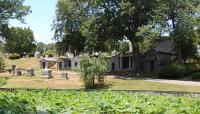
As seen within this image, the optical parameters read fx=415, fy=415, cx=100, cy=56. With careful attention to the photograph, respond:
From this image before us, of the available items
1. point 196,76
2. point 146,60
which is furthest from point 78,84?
point 146,60

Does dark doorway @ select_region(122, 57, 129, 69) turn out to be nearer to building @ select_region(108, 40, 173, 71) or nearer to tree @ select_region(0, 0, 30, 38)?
building @ select_region(108, 40, 173, 71)

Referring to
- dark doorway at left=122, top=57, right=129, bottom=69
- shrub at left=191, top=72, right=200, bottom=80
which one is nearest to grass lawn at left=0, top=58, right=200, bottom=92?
shrub at left=191, top=72, right=200, bottom=80

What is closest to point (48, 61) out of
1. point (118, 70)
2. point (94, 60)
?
point (118, 70)

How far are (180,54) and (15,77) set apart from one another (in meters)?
30.2

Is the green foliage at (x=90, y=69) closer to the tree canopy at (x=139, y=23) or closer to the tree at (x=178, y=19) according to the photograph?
the tree canopy at (x=139, y=23)

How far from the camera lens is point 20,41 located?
4513 inches

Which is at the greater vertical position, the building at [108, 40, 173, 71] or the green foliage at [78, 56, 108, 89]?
the building at [108, 40, 173, 71]

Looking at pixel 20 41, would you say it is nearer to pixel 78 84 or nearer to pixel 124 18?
pixel 124 18

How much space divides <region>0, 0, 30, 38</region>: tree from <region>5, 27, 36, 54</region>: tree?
216cm

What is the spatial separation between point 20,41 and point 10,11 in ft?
104

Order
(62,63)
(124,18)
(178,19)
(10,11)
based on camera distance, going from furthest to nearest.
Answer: (62,63)
(10,11)
(124,18)
(178,19)

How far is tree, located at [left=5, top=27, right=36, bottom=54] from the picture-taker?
86.4m

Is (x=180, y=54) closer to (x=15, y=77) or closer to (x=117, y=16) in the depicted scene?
(x=117, y=16)

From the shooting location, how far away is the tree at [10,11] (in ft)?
272
